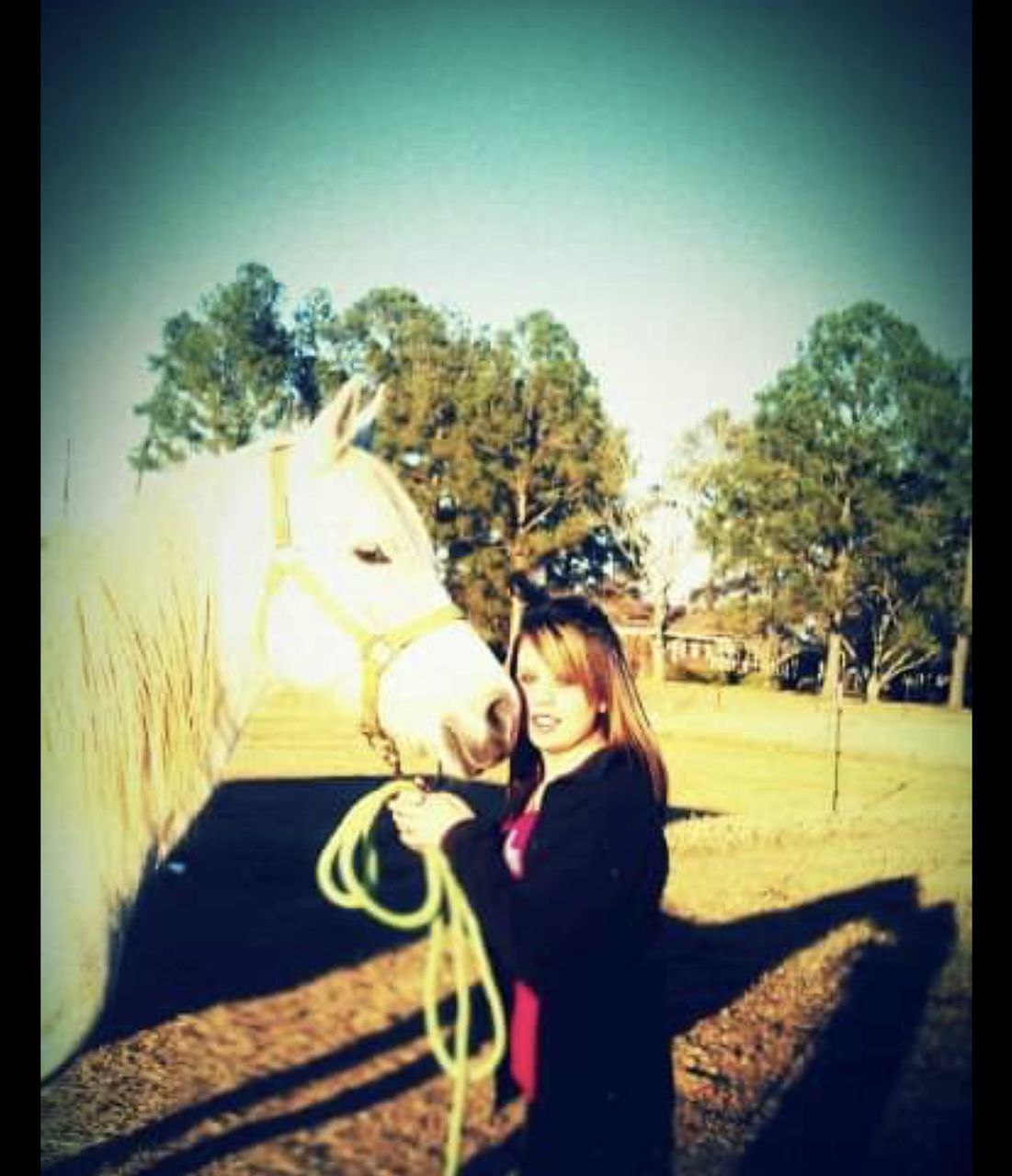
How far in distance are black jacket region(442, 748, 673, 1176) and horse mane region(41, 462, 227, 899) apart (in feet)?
2.89

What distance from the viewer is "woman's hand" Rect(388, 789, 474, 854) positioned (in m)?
1.53

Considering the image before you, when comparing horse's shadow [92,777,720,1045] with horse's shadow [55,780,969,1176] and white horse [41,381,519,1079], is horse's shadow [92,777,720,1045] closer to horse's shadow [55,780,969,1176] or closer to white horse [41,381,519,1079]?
horse's shadow [55,780,969,1176]

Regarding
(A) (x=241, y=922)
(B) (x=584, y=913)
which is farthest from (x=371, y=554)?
(A) (x=241, y=922)

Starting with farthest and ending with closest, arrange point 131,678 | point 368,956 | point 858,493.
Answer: point 858,493 → point 368,956 → point 131,678

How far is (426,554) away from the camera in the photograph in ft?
6.47

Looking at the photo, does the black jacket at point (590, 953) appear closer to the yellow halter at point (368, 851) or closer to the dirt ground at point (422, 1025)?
the yellow halter at point (368, 851)

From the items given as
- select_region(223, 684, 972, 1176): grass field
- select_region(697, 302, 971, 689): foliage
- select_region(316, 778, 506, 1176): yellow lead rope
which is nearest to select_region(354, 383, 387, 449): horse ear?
select_region(316, 778, 506, 1176): yellow lead rope

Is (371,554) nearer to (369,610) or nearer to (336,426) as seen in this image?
(369,610)

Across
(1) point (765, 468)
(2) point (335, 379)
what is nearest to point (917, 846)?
(2) point (335, 379)

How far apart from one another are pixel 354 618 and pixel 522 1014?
96 cm

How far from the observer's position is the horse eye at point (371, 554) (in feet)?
6.29

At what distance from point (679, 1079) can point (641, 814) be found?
8.14ft

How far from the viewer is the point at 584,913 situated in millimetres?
1365
